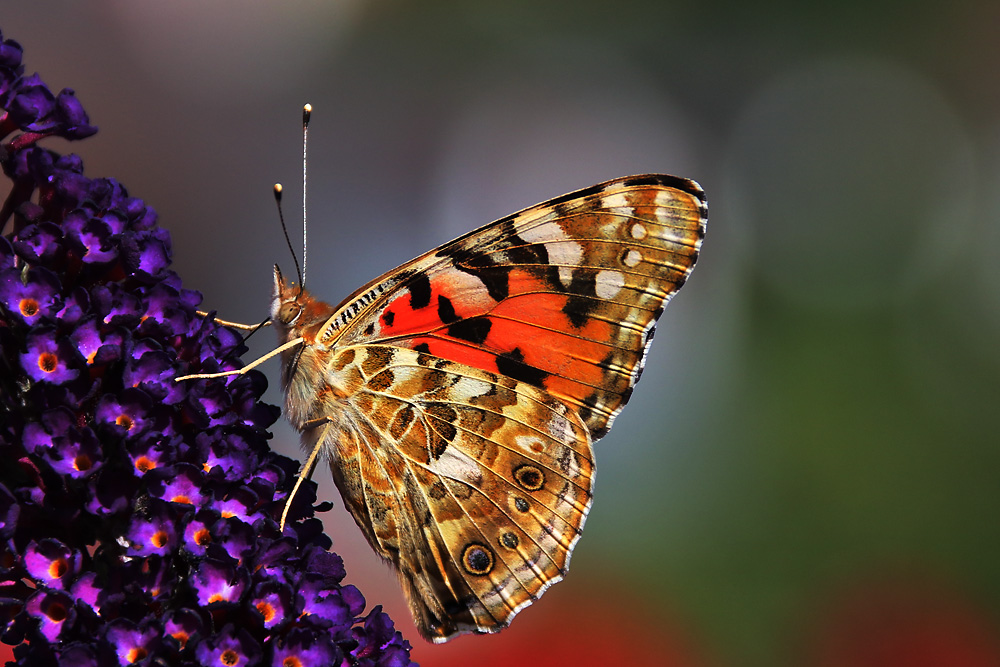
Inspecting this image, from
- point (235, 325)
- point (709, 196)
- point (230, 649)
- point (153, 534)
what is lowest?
point (230, 649)

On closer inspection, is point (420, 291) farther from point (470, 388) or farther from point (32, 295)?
point (32, 295)

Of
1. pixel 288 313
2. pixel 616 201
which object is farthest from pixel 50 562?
pixel 616 201

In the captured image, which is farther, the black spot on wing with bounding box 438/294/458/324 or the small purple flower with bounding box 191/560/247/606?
the black spot on wing with bounding box 438/294/458/324

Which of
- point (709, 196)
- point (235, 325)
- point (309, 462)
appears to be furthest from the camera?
point (709, 196)

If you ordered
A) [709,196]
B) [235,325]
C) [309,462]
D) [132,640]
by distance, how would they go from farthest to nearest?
[709,196]
[235,325]
[309,462]
[132,640]

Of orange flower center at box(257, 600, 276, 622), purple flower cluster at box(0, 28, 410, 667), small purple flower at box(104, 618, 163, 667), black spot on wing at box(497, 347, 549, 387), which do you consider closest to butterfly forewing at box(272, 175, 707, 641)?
black spot on wing at box(497, 347, 549, 387)

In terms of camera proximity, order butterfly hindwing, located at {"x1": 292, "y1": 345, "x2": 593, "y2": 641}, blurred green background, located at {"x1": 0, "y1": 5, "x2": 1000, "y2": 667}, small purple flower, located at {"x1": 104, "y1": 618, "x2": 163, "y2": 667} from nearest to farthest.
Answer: small purple flower, located at {"x1": 104, "y1": 618, "x2": 163, "y2": 667}
butterfly hindwing, located at {"x1": 292, "y1": 345, "x2": 593, "y2": 641}
blurred green background, located at {"x1": 0, "y1": 5, "x2": 1000, "y2": 667}

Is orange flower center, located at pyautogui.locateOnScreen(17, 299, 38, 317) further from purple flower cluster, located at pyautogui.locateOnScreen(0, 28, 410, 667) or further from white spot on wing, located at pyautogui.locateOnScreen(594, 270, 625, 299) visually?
white spot on wing, located at pyautogui.locateOnScreen(594, 270, 625, 299)

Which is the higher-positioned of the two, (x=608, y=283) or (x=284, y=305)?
(x=284, y=305)
